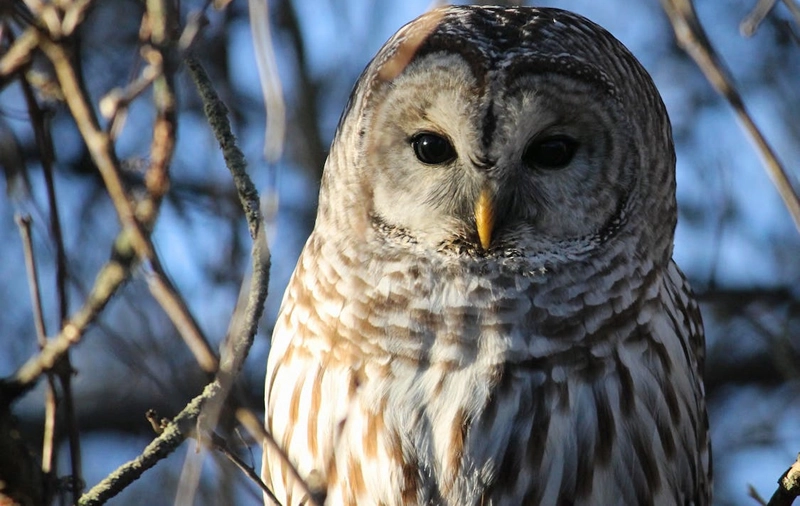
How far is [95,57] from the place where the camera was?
233 inches

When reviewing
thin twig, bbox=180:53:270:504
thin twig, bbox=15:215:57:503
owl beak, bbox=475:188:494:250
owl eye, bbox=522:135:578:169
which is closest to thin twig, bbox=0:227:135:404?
thin twig, bbox=15:215:57:503

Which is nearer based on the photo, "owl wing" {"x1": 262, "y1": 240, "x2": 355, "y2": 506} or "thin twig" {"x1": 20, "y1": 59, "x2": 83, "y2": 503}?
"thin twig" {"x1": 20, "y1": 59, "x2": 83, "y2": 503}

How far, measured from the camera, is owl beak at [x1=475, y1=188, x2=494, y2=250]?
3.10 meters

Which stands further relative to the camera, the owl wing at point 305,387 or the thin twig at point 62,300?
the owl wing at point 305,387

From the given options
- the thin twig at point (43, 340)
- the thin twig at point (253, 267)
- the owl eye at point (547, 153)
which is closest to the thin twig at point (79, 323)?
the thin twig at point (43, 340)

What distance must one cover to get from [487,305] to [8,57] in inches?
58.0

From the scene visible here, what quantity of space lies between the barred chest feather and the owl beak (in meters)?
0.14

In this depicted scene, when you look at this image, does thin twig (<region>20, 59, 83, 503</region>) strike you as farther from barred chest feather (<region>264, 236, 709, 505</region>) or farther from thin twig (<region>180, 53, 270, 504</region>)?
barred chest feather (<region>264, 236, 709, 505</region>)

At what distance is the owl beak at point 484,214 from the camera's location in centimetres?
310

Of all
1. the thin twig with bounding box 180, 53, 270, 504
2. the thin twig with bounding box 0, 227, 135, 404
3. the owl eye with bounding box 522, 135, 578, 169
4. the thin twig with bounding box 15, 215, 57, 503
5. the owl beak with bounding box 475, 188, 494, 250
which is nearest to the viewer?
the thin twig with bounding box 180, 53, 270, 504

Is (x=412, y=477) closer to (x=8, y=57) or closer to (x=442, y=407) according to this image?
(x=442, y=407)

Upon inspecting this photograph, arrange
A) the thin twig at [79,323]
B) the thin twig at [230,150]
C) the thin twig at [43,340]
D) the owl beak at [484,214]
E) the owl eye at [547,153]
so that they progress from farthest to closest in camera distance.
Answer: the owl eye at [547,153] < the owl beak at [484,214] < the thin twig at [43,340] < the thin twig at [79,323] < the thin twig at [230,150]

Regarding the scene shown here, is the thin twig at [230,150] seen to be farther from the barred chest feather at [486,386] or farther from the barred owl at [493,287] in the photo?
the barred chest feather at [486,386]

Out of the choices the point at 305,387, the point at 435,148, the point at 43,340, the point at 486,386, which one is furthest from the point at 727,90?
the point at 305,387
